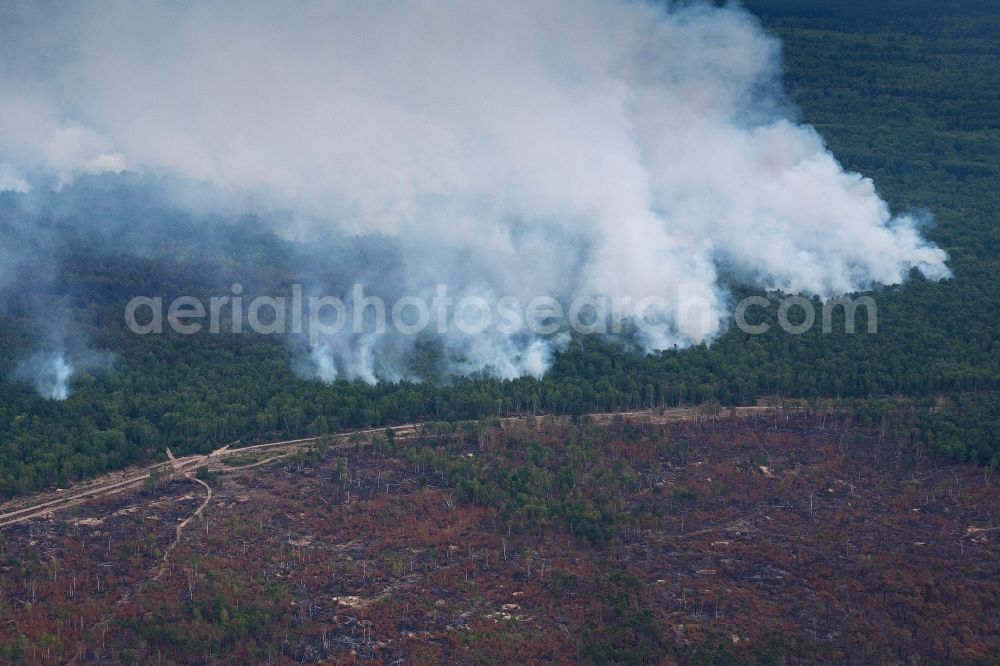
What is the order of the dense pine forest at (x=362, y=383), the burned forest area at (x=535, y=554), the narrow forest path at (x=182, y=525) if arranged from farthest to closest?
the dense pine forest at (x=362, y=383), the narrow forest path at (x=182, y=525), the burned forest area at (x=535, y=554)

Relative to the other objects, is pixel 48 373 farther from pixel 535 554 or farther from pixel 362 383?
pixel 535 554

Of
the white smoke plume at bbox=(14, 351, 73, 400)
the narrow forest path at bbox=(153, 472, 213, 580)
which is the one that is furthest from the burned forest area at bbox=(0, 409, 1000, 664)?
the white smoke plume at bbox=(14, 351, 73, 400)

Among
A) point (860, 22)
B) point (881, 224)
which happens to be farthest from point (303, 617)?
point (860, 22)

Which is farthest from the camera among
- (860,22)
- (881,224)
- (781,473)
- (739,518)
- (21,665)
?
(860,22)

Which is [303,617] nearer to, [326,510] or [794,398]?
[326,510]

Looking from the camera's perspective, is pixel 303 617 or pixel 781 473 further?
pixel 781 473

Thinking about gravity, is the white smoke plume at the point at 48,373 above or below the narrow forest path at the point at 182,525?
above

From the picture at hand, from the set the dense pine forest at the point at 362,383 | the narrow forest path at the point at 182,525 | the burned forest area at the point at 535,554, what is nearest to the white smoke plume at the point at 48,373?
the dense pine forest at the point at 362,383

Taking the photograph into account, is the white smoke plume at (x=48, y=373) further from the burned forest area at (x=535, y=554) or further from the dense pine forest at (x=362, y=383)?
the burned forest area at (x=535, y=554)
